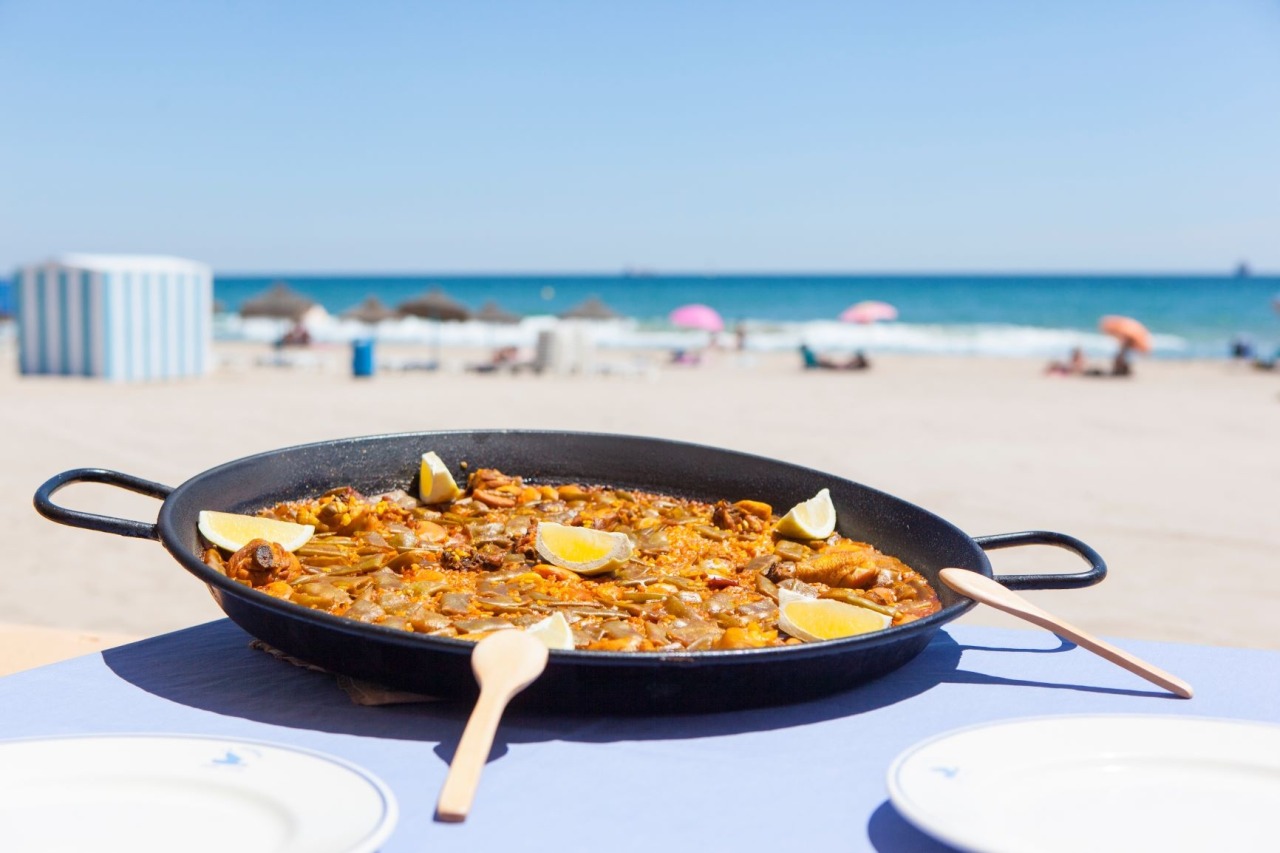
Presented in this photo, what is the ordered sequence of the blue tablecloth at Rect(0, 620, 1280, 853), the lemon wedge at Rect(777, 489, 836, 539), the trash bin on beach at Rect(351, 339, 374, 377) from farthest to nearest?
the trash bin on beach at Rect(351, 339, 374, 377)
the lemon wedge at Rect(777, 489, 836, 539)
the blue tablecloth at Rect(0, 620, 1280, 853)

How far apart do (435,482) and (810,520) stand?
0.71 m

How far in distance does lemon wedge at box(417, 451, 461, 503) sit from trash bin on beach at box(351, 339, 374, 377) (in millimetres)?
14467

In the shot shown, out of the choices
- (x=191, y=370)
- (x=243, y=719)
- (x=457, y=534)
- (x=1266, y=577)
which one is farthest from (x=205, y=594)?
(x=191, y=370)

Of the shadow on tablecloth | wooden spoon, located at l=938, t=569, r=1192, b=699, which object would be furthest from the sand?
wooden spoon, located at l=938, t=569, r=1192, b=699

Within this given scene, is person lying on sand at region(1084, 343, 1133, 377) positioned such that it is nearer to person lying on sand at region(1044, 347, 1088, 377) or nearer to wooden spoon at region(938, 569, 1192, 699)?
person lying on sand at region(1044, 347, 1088, 377)

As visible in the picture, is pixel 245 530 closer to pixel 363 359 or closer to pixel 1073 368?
pixel 363 359

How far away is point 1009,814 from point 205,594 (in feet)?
16.0

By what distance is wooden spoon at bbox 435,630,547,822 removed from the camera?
0.89 metres

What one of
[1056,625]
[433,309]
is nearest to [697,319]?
[433,309]

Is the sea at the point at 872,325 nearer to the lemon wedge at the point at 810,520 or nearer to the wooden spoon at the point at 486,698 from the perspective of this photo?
the lemon wedge at the point at 810,520

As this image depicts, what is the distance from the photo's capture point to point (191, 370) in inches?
593

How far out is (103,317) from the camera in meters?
14.1

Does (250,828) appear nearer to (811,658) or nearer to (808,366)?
(811,658)

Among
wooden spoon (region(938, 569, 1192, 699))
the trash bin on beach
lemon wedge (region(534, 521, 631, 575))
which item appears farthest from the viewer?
the trash bin on beach
